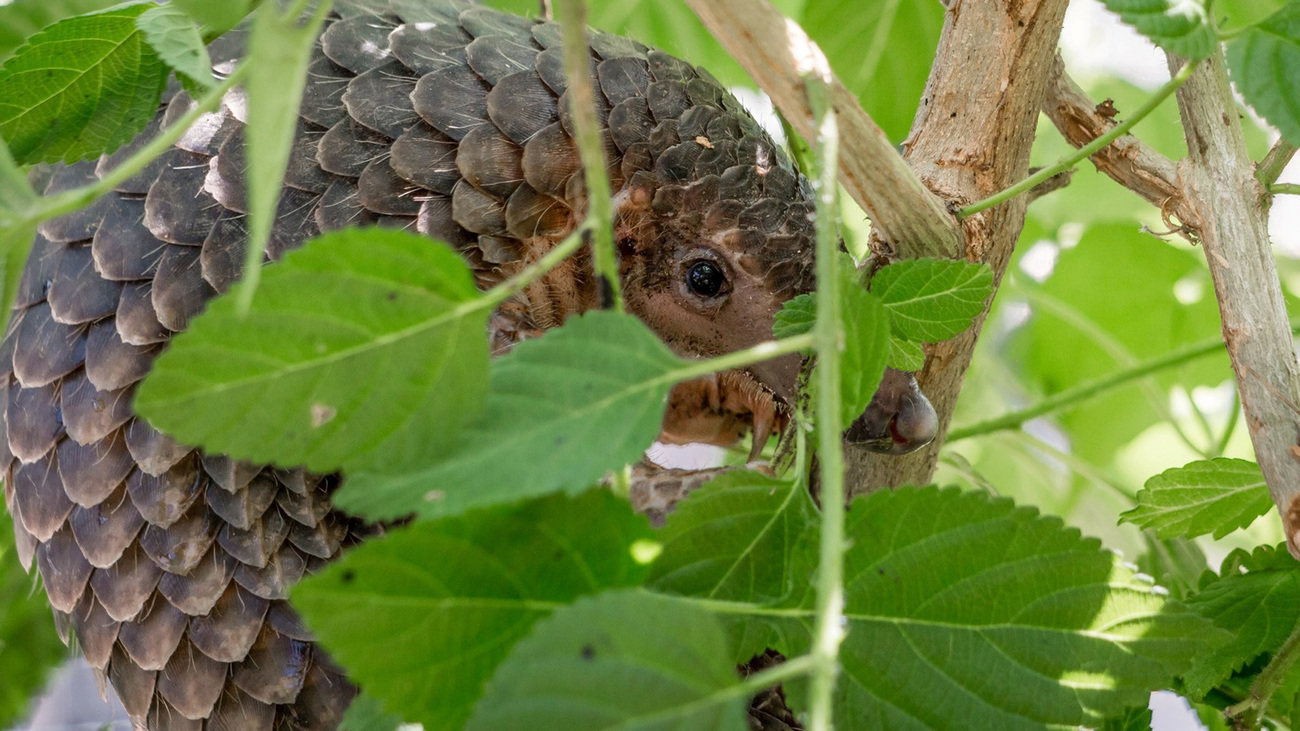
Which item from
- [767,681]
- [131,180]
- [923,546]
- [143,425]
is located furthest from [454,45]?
[767,681]

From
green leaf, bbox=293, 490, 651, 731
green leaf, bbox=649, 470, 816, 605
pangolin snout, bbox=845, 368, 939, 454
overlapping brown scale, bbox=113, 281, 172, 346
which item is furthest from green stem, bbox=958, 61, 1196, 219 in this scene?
overlapping brown scale, bbox=113, 281, 172, 346

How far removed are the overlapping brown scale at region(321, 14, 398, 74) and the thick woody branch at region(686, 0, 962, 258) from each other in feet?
1.75

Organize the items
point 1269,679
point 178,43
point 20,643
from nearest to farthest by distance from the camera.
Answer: point 178,43, point 1269,679, point 20,643

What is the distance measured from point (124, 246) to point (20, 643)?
3.19ft

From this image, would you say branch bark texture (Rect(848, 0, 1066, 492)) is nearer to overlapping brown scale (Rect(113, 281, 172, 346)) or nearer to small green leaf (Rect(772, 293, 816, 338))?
small green leaf (Rect(772, 293, 816, 338))

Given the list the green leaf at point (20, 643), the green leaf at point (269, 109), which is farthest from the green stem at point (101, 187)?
the green leaf at point (20, 643)

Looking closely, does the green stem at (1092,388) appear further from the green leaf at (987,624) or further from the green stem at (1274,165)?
the green leaf at (987,624)

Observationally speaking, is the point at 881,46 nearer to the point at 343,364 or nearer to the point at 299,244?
the point at 299,244

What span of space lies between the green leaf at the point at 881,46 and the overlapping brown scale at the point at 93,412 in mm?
714

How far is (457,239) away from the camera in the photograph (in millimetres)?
994

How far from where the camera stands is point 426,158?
0.97m

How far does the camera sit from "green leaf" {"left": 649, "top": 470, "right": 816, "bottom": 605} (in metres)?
0.45

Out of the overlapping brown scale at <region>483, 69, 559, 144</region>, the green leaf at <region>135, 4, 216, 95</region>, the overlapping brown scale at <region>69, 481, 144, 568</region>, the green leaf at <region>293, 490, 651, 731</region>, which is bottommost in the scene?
the overlapping brown scale at <region>69, 481, 144, 568</region>

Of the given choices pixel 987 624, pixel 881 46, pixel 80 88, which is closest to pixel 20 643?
pixel 80 88
